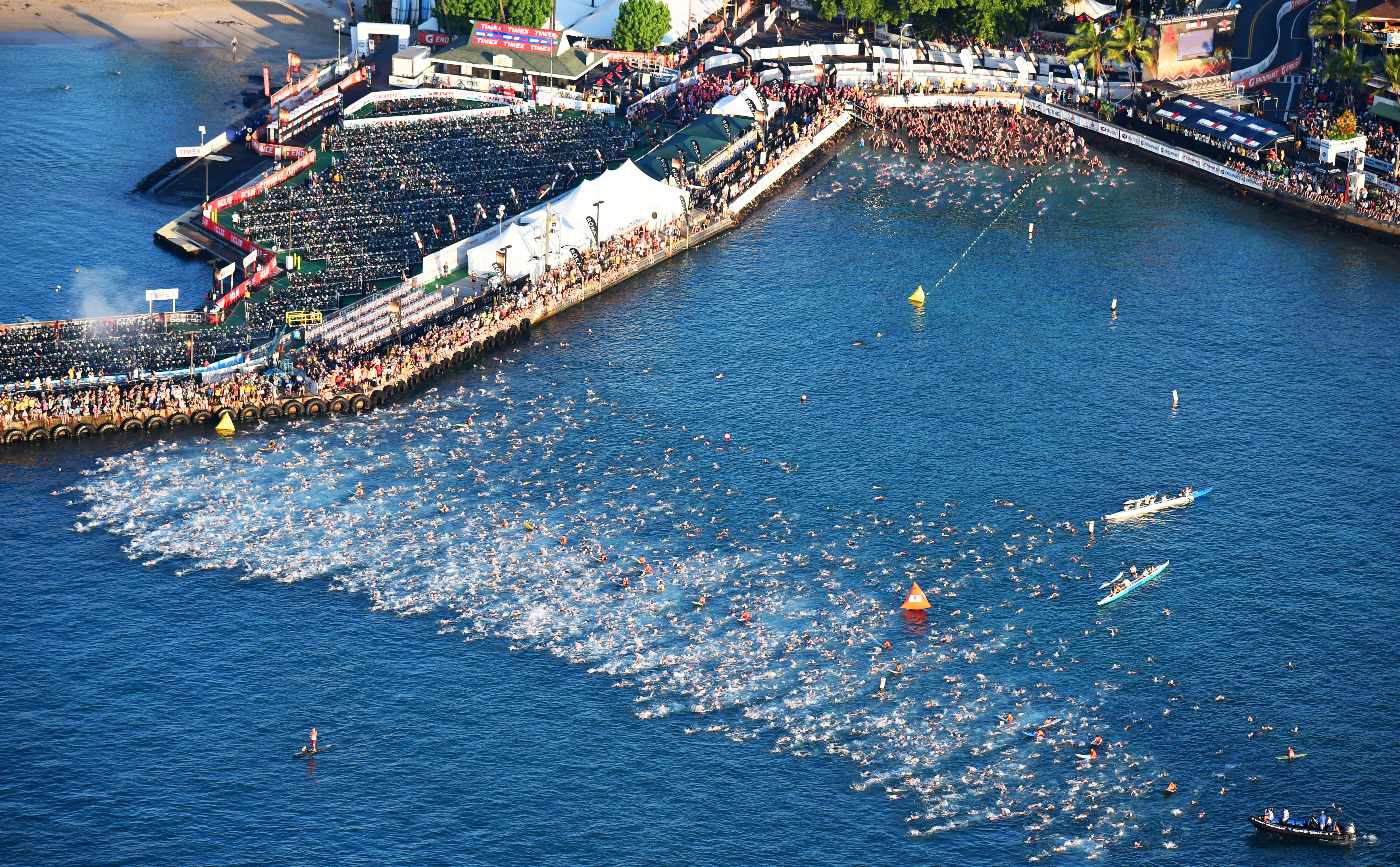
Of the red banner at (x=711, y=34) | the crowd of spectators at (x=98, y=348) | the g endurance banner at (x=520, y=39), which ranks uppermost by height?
the red banner at (x=711, y=34)

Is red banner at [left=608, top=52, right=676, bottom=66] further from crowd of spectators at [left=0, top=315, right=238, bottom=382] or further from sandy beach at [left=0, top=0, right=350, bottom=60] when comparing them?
crowd of spectators at [left=0, top=315, right=238, bottom=382]

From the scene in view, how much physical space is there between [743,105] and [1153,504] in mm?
64775

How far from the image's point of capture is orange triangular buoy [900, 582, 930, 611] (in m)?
82.9

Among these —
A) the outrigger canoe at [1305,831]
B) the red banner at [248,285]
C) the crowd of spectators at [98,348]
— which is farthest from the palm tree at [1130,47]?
the outrigger canoe at [1305,831]

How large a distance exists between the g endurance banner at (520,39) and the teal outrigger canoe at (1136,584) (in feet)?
281

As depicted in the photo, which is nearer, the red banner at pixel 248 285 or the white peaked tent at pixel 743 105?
the red banner at pixel 248 285

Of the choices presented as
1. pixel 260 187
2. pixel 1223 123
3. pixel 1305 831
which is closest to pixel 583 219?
pixel 260 187

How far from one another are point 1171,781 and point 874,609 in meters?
16.9

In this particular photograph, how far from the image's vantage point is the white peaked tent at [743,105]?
5699 inches

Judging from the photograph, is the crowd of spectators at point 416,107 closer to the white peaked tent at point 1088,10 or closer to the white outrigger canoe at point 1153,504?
the white peaked tent at point 1088,10

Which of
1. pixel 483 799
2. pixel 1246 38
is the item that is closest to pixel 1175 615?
pixel 483 799

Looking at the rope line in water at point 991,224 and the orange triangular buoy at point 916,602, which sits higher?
the rope line in water at point 991,224

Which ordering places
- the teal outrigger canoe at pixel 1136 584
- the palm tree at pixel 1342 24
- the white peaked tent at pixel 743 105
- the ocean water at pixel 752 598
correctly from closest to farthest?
the ocean water at pixel 752 598 < the teal outrigger canoe at pixel 1136 584 < the palm tree at pixel 1342 24 < the white peaked tent at pixel 743 105

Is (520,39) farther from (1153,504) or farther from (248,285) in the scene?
(1153,504)
